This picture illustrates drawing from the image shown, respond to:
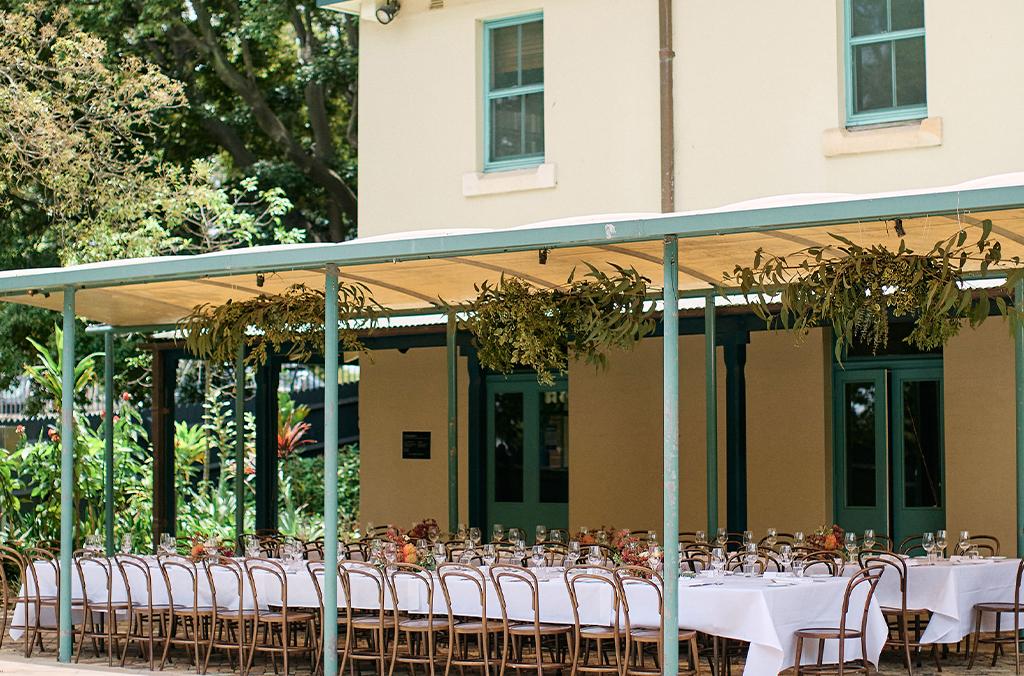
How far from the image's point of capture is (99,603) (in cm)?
1062

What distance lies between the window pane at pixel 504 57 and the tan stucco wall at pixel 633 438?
116 inches

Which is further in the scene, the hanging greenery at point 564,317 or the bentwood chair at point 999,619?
the hanging greenery at point 564,317

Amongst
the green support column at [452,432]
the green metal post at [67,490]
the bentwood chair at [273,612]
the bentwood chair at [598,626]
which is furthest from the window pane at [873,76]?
the green metal post at [67,490]

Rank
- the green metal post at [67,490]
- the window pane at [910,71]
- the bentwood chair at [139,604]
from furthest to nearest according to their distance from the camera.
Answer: the window pane at [910,71] → the green metal post at [67,490] → the bentwood chair at [139,604]

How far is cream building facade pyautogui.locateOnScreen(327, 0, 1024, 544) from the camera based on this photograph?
1221 centimetres

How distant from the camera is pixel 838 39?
12461mm

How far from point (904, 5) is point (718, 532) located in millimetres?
4557

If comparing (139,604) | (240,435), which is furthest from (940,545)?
(240,435)

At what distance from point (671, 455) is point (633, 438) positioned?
7.14 m

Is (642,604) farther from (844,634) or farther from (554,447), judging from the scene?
(554,447)

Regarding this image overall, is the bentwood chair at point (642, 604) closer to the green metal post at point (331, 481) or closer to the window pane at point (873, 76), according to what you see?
the green metal post at point (331, 481)

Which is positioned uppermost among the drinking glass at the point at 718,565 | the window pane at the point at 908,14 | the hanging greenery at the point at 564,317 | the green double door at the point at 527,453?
the window pane at the point at 908,14

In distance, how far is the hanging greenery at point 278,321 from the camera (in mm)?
11258

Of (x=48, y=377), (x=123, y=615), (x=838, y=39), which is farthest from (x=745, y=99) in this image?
(x=48, y=377)
